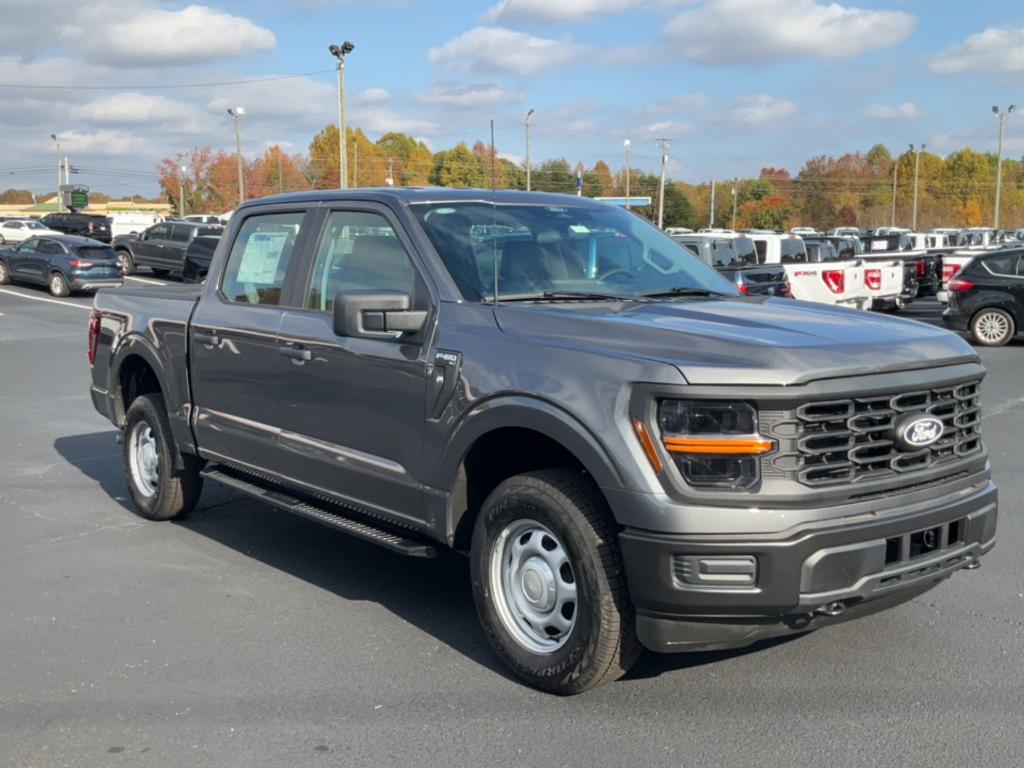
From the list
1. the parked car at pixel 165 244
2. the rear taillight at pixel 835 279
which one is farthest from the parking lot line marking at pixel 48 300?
the rear taillight at pixel 835 279

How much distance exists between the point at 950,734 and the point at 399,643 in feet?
7.52

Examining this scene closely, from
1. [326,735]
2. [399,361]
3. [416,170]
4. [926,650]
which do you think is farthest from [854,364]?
[416,170]

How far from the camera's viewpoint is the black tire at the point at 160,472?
6758mm

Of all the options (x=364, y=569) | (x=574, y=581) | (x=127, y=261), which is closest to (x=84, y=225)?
(x=127, y=261)

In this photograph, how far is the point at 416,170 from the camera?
72.6 m

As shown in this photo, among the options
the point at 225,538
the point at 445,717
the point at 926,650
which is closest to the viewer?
the point at 445,717

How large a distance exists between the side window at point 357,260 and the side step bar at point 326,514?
1.01m

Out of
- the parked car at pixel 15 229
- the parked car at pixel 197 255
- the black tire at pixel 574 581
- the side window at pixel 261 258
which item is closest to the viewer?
the black tire at pixel 574 581

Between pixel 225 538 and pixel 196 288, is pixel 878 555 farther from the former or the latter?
pixel 196 288

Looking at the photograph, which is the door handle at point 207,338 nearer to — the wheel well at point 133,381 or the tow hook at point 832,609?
the wheel well at point 133,381

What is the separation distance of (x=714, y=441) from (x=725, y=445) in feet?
0.13

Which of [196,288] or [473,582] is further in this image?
[196,288]

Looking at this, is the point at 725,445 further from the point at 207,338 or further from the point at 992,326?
the point at 992,326

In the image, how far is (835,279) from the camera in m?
19.1
